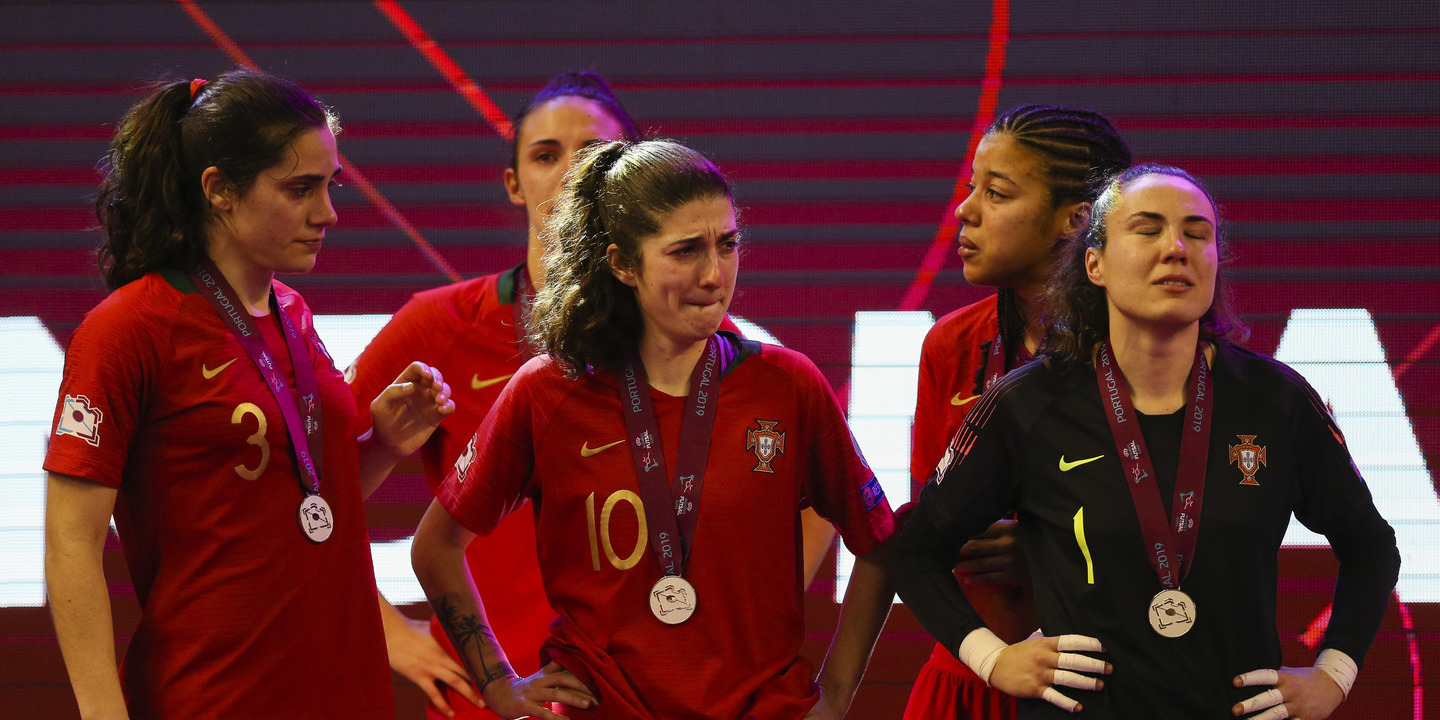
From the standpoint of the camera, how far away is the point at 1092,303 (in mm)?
2312

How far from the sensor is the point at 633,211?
86.0 inches

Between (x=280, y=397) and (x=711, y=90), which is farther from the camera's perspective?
(x=711, y=90)

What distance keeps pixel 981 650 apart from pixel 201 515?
5.09ft

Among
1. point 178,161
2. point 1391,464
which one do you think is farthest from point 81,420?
point 1391,464

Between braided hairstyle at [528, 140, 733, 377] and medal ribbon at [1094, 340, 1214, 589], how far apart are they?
0.88 meters

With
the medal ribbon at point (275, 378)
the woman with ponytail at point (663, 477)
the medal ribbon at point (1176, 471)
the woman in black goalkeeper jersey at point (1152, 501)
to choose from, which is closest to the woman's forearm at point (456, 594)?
the woman with ponytail at point (663, 477)

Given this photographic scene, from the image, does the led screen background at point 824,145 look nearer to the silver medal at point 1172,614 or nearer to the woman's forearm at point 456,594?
the woman's forearm at point 456,594

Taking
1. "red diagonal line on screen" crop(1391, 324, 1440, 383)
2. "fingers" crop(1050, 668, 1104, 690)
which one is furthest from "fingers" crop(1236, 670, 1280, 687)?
"red diagonal line on screen" crop(1391, 324, 1440, 383)

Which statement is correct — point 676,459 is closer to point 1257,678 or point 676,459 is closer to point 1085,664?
point 1085,664

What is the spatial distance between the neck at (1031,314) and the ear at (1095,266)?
1.14 ft

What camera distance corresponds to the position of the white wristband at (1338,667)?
7.11 ft

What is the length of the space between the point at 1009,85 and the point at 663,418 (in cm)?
273

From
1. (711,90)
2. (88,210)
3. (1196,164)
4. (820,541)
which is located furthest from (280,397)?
(1196,164)

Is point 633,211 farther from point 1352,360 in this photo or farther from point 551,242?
point 1352,360
